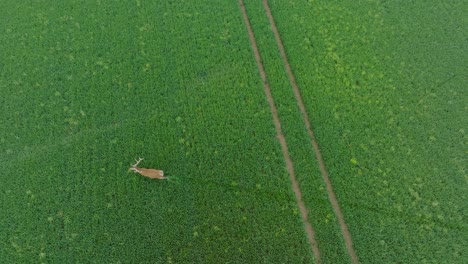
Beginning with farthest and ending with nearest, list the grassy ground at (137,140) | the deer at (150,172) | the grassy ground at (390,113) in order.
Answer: the deer at (150,172) < the grassy ground at (390,113) < the grassy ground at (137,140)

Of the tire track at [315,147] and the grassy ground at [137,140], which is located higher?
the tire track at [315,147]

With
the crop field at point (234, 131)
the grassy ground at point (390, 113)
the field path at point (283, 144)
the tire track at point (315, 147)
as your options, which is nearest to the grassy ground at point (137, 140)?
the crop field at point (234, 131)

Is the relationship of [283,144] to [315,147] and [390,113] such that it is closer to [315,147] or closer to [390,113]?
[315,147]

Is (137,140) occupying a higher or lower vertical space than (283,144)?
lower

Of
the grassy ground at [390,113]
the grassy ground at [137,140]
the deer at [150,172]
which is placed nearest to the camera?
the grassy ground at [137,140]

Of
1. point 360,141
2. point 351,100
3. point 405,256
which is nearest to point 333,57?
point 351,100

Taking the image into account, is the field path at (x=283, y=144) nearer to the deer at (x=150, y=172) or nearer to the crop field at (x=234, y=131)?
the crop field at (x=234, y=131)

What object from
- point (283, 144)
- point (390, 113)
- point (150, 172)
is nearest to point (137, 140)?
point (150, 172)

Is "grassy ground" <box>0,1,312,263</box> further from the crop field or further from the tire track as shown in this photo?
the tire track

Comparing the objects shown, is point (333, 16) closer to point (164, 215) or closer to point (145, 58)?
point (145, 58)
